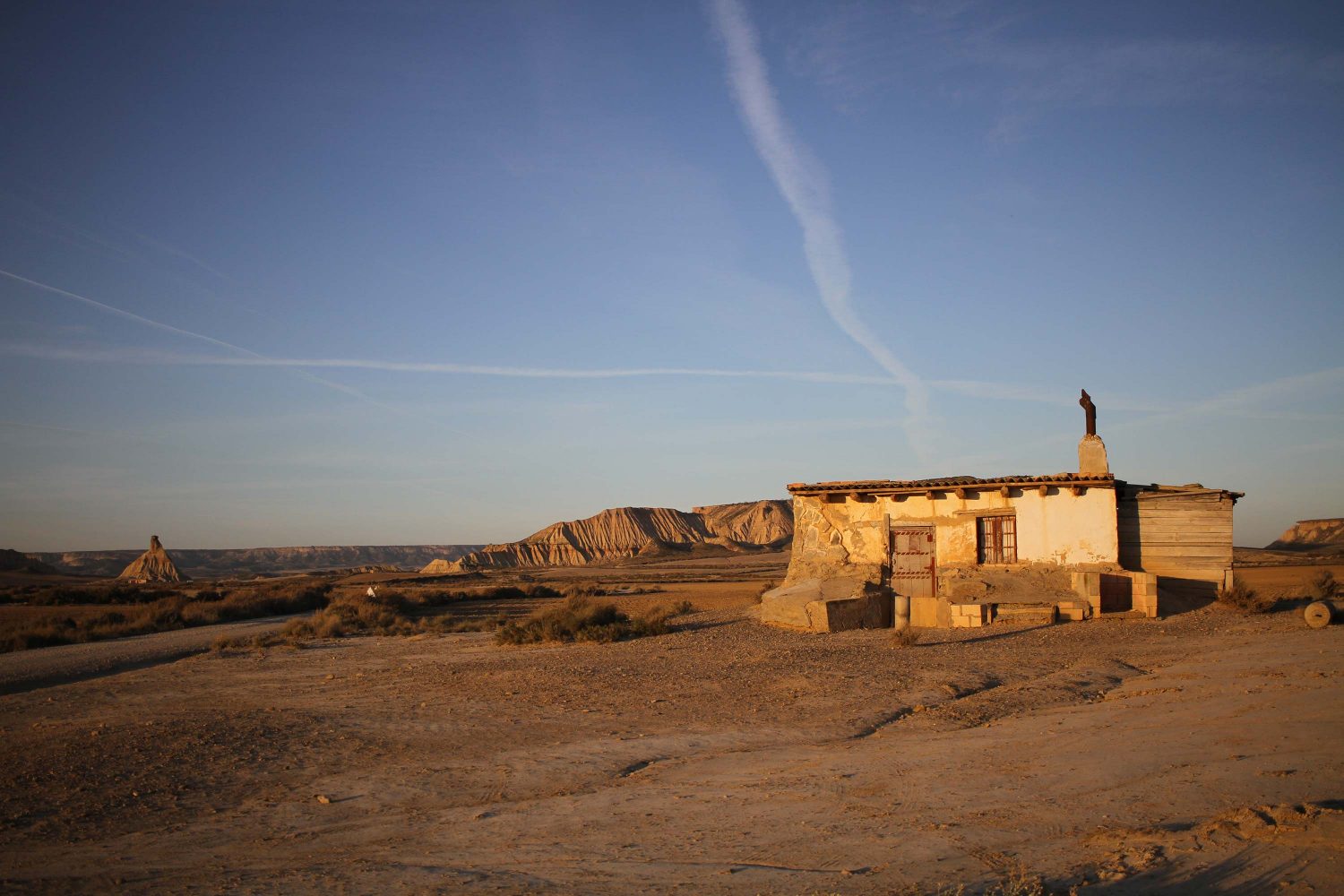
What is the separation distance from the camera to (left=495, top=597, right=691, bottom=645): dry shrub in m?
19.9

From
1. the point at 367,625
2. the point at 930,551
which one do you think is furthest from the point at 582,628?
the point at 367,625

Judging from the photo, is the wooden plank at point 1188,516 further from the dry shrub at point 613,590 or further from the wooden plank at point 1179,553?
the dry shrub at point 613,590

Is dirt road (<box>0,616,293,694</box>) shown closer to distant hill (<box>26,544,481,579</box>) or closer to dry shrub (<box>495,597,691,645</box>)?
dry shrub (<box>495,597,691,645</box>)

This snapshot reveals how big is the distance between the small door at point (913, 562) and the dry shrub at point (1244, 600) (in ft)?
19.8

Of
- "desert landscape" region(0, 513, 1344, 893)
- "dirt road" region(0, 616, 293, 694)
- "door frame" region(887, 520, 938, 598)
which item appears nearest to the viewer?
"desert landscape" region(0, 513, 1344, 893)

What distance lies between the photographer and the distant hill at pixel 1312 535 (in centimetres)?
10506

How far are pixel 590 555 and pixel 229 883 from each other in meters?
120

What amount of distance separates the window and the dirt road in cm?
1869

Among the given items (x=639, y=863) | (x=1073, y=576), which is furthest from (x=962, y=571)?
(x=639, y=863)

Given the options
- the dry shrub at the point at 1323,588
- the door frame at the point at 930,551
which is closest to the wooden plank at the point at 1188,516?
the dry shrub at the point at 1323,588

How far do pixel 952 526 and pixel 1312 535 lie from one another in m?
114

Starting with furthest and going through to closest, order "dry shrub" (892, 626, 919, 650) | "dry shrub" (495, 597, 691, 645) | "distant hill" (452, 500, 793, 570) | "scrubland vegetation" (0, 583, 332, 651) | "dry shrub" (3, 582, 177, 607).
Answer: "distant hill" (452, 500, 793, 570), "dry shrub" (3, 582, 177, 607), "scrubland vegetation" (0, 583, 332, 651), "dry shrub" (495, 597, 691, 645), "dry shrub" (892, 626, 919, 650)

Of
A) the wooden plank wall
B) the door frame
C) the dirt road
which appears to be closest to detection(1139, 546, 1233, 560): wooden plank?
the wooden plank wall

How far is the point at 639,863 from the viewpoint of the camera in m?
5.59
